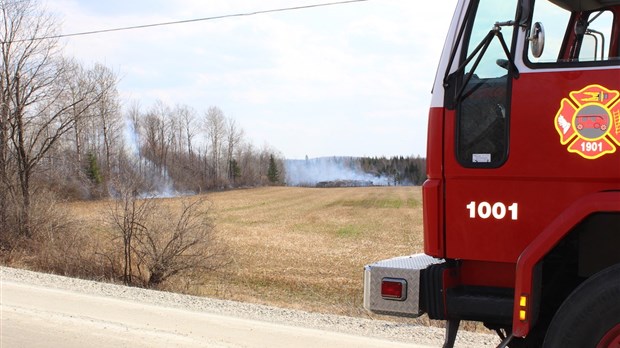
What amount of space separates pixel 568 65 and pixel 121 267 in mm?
16382

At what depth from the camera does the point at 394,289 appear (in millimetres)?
3938

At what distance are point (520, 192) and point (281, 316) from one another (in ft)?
18.0

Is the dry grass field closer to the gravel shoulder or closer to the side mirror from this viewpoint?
the gravel shoulder

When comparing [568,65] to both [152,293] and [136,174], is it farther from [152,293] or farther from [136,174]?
[136,174]

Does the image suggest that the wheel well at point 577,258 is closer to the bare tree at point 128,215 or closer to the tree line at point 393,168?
the bare tree at point 128,215

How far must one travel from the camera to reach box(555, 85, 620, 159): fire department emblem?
324 centimetres

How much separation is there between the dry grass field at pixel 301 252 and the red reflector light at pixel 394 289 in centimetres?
803

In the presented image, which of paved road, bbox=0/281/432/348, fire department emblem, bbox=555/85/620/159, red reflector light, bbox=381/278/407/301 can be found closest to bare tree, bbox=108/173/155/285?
paved road, bbox=0/281/432/348

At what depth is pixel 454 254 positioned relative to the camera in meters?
3.77

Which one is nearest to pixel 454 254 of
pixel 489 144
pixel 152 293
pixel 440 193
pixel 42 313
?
pixel 440 193

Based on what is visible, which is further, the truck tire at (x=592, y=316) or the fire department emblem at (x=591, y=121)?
the fire department emblem at (x=591, y=121)

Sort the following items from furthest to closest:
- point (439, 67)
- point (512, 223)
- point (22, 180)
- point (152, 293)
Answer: point (22, 180), point (152, 293), point (439, 67), point (512, 223)

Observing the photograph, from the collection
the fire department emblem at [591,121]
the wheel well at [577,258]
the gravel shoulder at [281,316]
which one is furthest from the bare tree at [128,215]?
the fire department emblem at [591,121]

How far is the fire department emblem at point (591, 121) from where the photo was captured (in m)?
3.24
